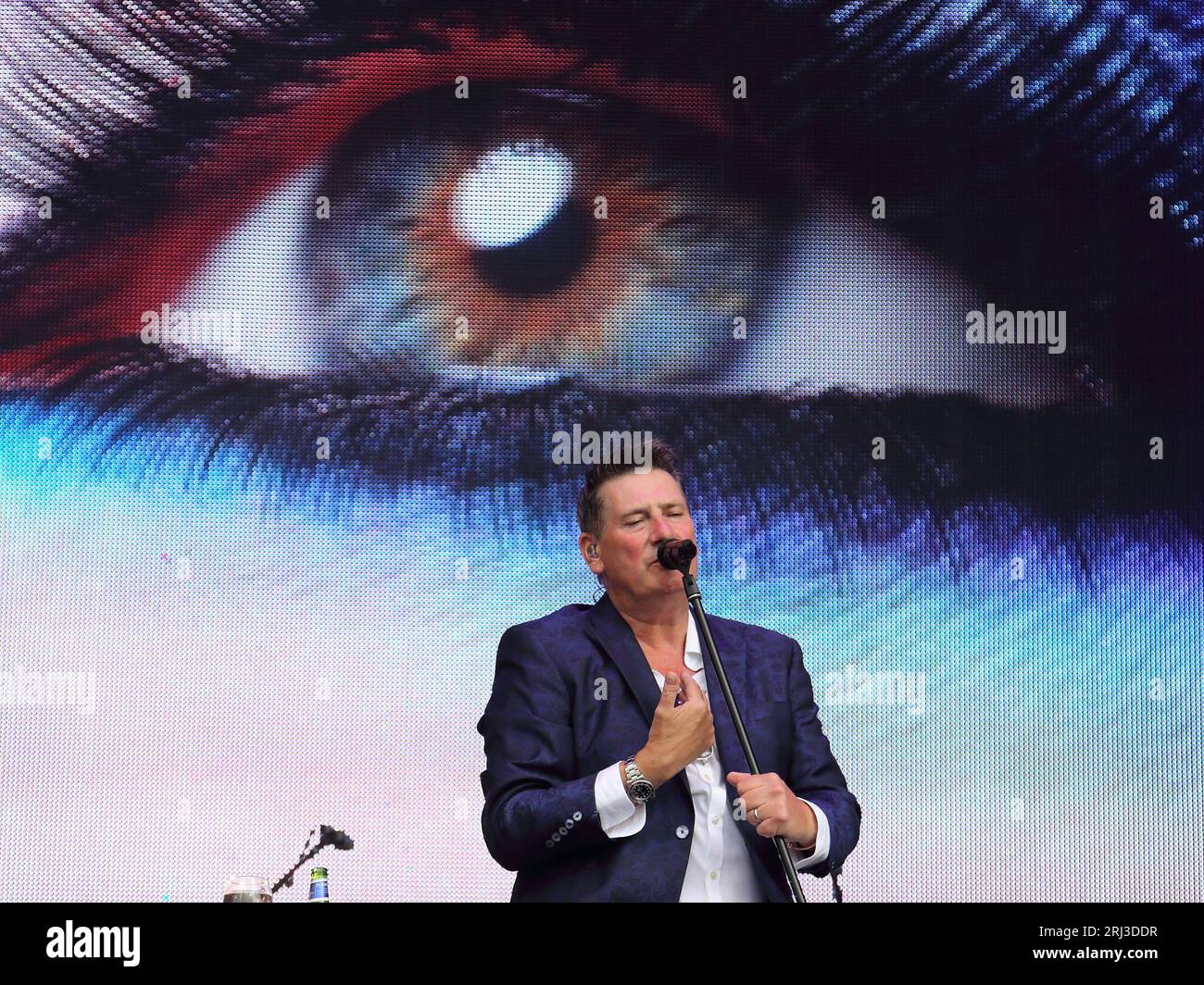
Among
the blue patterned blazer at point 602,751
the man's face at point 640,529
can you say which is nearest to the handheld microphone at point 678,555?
the man's face at point 640,529

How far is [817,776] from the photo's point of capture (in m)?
3.35

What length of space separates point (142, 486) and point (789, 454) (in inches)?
65.3

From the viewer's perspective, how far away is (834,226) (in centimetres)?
465

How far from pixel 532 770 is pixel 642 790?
0.24 metres

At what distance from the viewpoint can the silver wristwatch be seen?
121 inches

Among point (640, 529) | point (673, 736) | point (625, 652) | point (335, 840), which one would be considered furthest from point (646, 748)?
point (335, 840)

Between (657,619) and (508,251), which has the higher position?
(508,251)

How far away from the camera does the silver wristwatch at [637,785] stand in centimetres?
308

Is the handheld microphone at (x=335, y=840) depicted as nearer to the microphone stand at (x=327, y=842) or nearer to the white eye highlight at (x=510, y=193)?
the microphone stand at (x=327, y=842)

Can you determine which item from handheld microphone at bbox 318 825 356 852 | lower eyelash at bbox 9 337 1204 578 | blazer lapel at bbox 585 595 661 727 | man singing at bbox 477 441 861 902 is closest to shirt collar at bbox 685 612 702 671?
man singing at bbox 477 441 861 902

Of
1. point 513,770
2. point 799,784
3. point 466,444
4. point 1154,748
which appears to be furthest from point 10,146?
point 1154,748

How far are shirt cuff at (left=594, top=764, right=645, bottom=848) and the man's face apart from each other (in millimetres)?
432

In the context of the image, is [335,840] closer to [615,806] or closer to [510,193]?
[615,806]

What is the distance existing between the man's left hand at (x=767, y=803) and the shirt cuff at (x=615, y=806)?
188 millimetres
